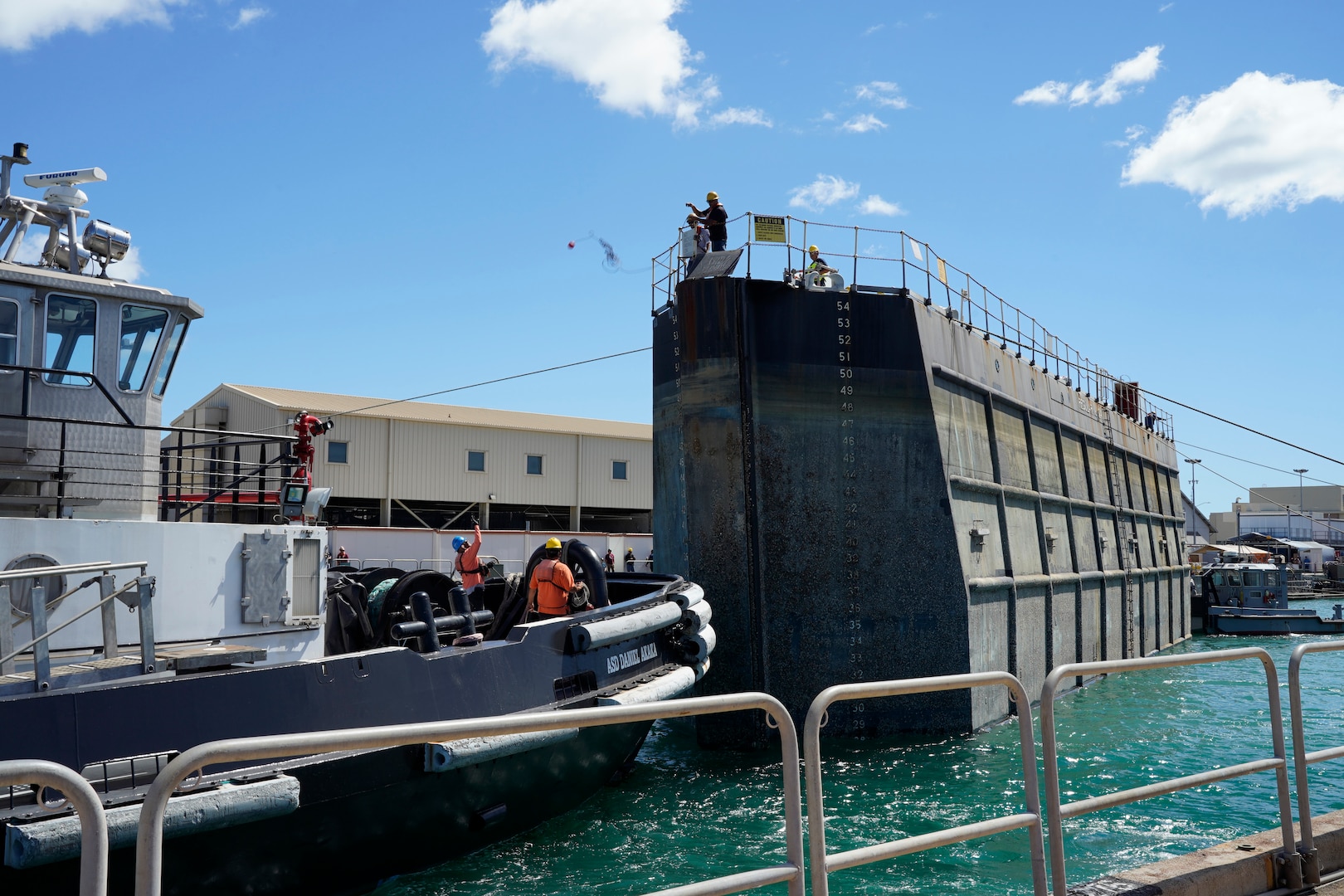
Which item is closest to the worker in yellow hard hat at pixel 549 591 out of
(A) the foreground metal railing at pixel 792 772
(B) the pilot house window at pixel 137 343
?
(B) the pilot house window at pixel 137 343

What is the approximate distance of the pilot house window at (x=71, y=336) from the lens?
7.25 m

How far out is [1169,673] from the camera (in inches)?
643

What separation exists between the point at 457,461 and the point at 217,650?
27.1 meters

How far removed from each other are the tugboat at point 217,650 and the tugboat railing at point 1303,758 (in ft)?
14.7

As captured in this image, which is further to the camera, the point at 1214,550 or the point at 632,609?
the point at 1214,550

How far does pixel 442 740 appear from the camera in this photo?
2209 millimetres

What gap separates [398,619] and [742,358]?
14.8 ft

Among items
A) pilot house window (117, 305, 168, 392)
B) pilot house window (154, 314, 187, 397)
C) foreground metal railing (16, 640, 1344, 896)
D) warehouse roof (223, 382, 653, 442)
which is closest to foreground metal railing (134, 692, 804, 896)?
foreground metal railing (16, 640, 1344, 896)

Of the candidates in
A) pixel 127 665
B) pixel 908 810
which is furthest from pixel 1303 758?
pixel 127 665

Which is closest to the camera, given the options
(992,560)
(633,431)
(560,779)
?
(560,779)

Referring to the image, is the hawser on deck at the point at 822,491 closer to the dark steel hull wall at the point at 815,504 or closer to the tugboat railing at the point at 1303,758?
the dark steel hull wall at the point at 815,504

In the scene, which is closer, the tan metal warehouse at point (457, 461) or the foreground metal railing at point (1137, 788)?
the foreground metal railing at point (1137, 788)

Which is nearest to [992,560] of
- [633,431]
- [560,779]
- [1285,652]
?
[560,779]

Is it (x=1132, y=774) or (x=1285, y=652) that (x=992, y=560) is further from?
(x=1285, y=652)
